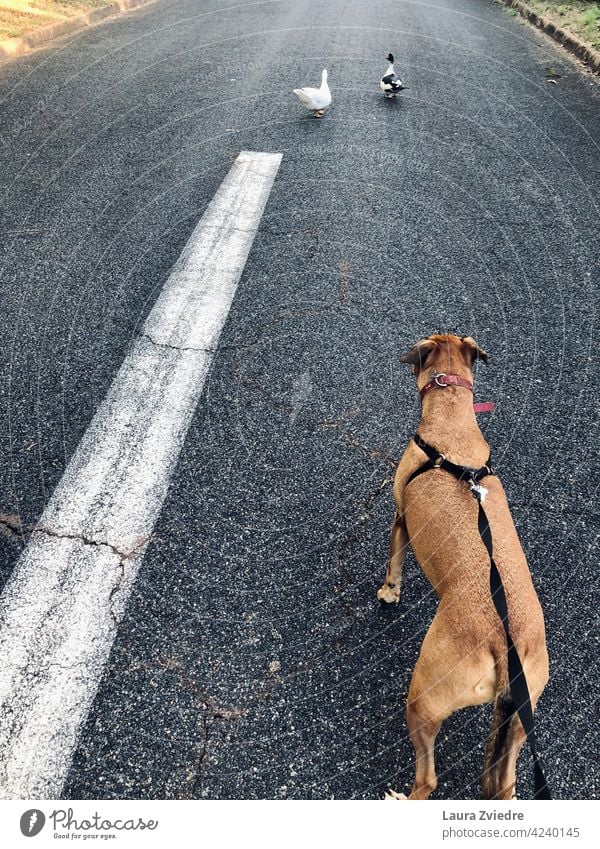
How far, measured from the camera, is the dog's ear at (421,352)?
102 inches

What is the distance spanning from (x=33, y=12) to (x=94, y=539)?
938 cm

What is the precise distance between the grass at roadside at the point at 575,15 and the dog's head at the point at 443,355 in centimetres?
834

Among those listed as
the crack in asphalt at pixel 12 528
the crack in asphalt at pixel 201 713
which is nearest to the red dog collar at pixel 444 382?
the crack in asphalt at pixel 201 713

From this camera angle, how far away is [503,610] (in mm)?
1688

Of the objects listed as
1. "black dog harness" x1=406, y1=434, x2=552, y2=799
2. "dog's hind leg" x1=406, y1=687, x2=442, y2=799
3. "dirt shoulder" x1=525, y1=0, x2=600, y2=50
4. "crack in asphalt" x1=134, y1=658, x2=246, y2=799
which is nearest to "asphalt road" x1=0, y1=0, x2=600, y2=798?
"crack in asphalt" x1=134, y1=658, x2=246, y2=799

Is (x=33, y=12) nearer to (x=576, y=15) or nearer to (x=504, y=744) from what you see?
(x=576, y=15)

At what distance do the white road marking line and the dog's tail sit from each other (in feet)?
4.17

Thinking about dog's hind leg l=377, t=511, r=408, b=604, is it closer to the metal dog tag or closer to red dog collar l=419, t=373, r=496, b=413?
the metal dog tag

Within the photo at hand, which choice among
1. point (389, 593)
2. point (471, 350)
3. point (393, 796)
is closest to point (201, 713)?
point (393, 796)

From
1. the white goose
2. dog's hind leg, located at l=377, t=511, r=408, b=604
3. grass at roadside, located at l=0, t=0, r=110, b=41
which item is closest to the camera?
dog's hind leg, located at l=377, t=511, r=408, b=604

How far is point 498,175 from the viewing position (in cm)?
536

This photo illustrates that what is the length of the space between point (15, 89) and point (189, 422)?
5.52 meters

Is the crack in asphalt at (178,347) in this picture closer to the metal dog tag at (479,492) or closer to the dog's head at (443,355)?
the dog's head at (443,355)

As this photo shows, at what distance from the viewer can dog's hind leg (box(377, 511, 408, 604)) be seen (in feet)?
7.48
